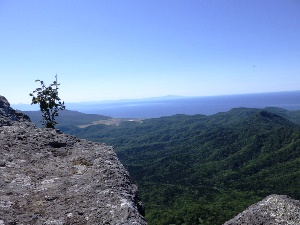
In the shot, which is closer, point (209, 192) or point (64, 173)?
point (64, 173)

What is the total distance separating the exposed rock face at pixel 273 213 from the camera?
54.4 ft

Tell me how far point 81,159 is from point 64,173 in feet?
2.68

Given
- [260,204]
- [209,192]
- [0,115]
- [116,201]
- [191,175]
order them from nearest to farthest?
[116,201] < [0,115] < [260,204] < [209,192] < [191,175]

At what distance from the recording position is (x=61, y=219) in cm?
454

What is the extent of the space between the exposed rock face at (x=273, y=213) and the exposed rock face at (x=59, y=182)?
13.8m

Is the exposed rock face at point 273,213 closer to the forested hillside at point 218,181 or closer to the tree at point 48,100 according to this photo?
the tree at point 48,100

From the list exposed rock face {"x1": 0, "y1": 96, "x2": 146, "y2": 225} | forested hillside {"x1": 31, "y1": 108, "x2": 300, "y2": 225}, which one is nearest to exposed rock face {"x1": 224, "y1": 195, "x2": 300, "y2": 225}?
exposed rock face {"x1": 0, "y1": 96, "x2": 146, "y2": 225}

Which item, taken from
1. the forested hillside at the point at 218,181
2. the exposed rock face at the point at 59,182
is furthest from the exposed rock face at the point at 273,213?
the forested hillside at the point at 218,181

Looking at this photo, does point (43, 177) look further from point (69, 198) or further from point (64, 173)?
point (69, 198)

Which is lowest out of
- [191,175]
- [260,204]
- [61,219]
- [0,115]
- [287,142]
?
[191,175]

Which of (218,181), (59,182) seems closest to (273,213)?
(59,182)

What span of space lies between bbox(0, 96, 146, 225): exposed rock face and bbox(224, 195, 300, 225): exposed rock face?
13.8 meters

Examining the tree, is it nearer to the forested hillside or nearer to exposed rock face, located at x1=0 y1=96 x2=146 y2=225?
exposed rock face, located at x1=0 y1=96 x2=146 y2=225

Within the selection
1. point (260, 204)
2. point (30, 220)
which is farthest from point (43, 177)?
point (260, 204)
